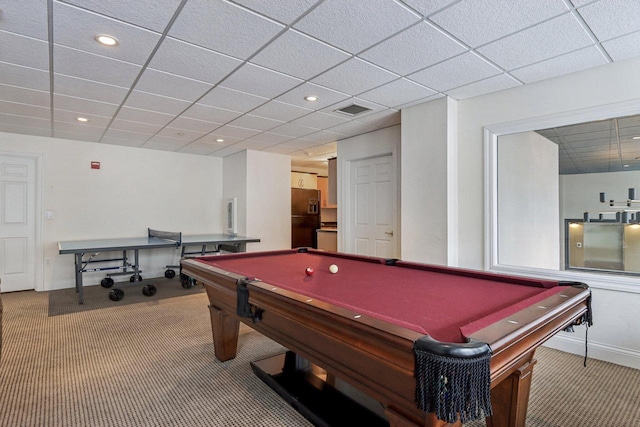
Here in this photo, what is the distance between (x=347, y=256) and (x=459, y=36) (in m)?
1.86

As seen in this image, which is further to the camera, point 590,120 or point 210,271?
point 590,120

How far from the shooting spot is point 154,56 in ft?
8.26

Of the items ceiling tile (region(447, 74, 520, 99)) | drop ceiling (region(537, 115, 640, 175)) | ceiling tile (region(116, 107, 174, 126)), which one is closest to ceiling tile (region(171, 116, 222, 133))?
ceiling tile (region(116, 107, 174, 126))

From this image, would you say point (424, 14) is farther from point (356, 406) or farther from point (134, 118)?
point (134, 118)

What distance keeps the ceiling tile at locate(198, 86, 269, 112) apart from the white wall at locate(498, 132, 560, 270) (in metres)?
2.55

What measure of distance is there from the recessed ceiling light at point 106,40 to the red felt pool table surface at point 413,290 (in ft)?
5.63

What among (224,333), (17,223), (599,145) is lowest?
(224,333)

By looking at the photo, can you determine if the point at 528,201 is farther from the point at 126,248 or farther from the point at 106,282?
the point at 106,282

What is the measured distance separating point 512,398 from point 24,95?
185 inches

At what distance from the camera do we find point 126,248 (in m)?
4.42

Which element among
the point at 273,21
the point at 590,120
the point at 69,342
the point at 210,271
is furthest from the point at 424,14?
the point at 69,342

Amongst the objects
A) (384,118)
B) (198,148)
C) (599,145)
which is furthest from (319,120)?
(599,145)

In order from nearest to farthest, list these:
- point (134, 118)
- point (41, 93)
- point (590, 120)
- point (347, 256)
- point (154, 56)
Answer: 1. point (154, 56)
2. point (590, 120)
3. point (347, 256)
4. point (41, 93)
5. point (134, 118)

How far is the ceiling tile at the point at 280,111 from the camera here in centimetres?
366
